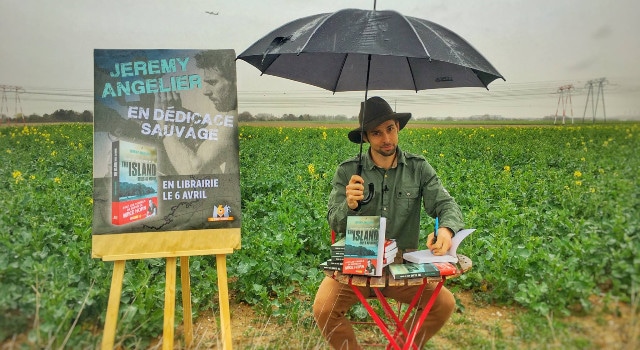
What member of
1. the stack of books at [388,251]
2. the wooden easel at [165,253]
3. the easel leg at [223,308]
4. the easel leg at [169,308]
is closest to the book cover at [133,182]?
the wooden easel at [165,253]

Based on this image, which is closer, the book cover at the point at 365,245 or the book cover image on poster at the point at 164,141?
the book cover at the point at 365,245

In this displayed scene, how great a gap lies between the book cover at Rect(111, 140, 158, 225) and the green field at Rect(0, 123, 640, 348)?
23.5 inches

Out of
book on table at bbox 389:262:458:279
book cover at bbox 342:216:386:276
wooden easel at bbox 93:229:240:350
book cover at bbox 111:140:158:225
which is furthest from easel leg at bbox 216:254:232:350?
book on table at bbox 389:262:458:279

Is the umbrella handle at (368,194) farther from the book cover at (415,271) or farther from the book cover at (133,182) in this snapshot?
the book cover at (133,182)

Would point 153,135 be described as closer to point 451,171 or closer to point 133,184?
point 133,184

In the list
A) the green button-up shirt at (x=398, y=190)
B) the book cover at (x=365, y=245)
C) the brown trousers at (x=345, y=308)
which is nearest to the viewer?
the book cover at (x=365, y=245)

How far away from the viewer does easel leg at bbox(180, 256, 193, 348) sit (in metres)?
3.22

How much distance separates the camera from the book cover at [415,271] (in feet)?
8.50

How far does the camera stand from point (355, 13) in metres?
2.68

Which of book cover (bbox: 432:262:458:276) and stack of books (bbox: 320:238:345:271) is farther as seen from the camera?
stack of books (bbox: 320:238:345:271)

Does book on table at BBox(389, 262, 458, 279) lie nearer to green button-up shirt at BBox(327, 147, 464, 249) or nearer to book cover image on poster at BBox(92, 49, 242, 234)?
green button-up shirt at BBox(327, 147, 464, 249)

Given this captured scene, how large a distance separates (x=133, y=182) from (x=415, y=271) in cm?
157

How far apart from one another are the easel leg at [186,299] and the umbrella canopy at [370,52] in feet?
4.39

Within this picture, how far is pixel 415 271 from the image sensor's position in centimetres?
262
